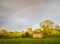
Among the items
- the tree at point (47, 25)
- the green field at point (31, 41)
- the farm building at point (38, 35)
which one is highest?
the tree at point (47, 25)

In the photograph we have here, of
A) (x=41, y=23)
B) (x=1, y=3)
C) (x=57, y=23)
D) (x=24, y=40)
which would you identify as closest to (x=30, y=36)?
(x=24, y=40)

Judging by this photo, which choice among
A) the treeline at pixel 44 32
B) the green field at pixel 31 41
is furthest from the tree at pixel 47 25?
the green field at pixel 31 41

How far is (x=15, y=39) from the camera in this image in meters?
2.24

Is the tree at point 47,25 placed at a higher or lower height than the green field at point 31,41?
higher

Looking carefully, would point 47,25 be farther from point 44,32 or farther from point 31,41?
point 31,41

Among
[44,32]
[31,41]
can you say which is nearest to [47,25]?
[44,32]

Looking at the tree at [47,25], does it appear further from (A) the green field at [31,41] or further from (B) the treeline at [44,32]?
(A) the green field at [31,41]

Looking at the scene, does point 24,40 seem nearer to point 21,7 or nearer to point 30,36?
point 30,36

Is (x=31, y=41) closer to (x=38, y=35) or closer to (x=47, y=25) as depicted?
(x=38, y=35)

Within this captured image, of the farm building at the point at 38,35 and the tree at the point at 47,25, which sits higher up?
the tree at the point at 47,25

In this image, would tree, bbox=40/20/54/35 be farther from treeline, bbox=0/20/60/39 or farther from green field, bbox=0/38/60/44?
green field, bbox=0/38/60/44

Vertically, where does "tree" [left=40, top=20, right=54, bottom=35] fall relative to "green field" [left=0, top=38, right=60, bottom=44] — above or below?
above

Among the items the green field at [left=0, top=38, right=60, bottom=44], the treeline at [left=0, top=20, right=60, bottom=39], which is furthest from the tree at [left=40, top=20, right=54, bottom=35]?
the green field at [left=0, top=38, right=60, bottom=44]

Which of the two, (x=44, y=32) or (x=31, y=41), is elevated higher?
(x=44, y=32)
